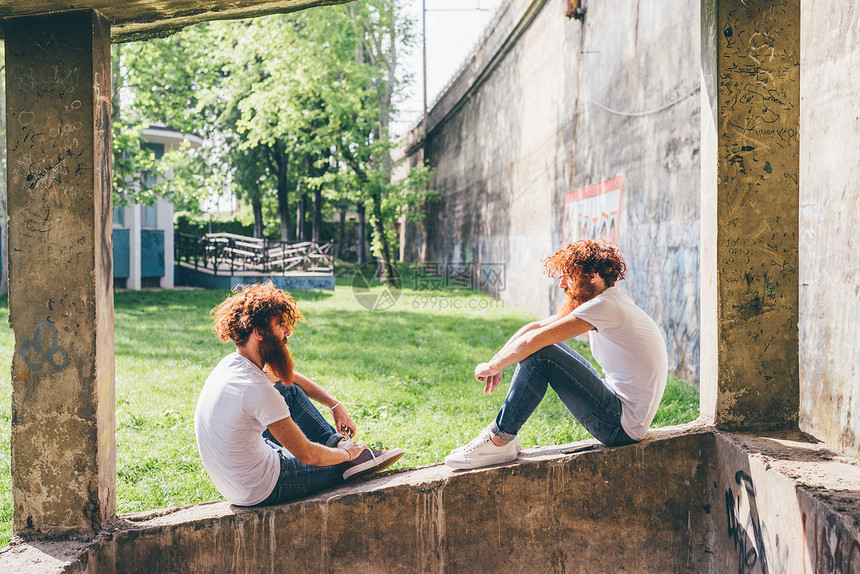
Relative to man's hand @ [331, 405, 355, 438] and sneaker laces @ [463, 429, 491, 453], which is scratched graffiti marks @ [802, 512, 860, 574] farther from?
man's hand @ [331, 405, 355, 438]

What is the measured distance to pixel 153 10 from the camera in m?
3.45

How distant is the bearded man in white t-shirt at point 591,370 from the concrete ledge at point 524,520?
13cm

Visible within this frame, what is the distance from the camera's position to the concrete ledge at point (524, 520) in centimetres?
335

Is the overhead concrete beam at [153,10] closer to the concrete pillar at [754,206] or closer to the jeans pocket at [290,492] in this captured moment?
the concrete pillar at [754,206]

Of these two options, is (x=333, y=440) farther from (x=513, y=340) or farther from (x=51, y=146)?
(x=51, y=146)

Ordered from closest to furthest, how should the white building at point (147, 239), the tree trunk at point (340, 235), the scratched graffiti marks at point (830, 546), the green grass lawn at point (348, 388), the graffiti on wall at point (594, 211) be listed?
the scratched graffiti marks at point (830, 546), the green grass lawn at point (348, 388), the graffiti on wall at point (594, 211), the white building at point (147, 239), the tree trunk at point (340, 235)

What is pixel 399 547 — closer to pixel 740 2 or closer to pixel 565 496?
pixel 565 496

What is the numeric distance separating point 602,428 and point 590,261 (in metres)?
Answer: 0.88

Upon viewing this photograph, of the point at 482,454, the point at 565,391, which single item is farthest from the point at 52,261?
the point at 565,391

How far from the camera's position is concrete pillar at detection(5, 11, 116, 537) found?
3.28 metres

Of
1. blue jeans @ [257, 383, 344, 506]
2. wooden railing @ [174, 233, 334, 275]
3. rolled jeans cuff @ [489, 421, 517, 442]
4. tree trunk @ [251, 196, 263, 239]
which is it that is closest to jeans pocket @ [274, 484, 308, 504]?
blue jeans @ [257, 383, 344, 506]

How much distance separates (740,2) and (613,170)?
637cm

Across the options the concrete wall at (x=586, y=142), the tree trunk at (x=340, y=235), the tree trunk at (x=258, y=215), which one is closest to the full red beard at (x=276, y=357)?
the concrete wall at (x=586, y=142)

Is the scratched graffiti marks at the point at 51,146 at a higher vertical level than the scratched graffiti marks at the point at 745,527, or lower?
higher
